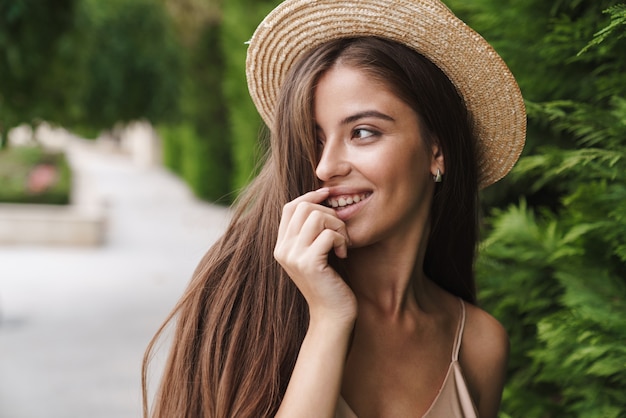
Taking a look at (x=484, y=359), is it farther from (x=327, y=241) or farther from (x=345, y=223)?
(x=327, y=241)

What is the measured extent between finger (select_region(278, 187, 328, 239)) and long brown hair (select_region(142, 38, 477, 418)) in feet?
0.33

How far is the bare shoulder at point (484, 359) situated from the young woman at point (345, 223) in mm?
11

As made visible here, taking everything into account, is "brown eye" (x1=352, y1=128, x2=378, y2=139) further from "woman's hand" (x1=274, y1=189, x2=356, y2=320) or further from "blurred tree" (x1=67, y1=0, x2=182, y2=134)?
"blurred tree" (x1=67, y1=0, x2=182, y2=134)

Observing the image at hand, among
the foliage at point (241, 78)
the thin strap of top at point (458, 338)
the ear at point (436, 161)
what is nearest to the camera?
the ear at point (436, 161)

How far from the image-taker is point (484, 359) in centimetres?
227

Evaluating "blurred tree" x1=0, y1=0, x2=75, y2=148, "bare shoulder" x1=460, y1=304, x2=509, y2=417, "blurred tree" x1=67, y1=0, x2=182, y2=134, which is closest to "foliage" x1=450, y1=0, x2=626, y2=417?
"bare shoulder" x1=460, y1=304, x2=509, y2=417

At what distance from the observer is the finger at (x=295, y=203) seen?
1.78 metres

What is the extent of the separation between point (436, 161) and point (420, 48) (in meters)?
0.29

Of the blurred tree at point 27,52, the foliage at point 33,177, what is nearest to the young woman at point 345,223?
the blurred tree at point 27,52

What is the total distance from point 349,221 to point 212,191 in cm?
1883

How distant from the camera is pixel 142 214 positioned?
65.8 feet

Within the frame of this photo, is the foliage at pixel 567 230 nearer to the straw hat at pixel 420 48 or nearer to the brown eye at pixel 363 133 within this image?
the straw hat at pixel 420 48

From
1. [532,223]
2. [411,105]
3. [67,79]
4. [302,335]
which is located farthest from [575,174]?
[67,79]

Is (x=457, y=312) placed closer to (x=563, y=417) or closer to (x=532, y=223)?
(x=532, y=223)
